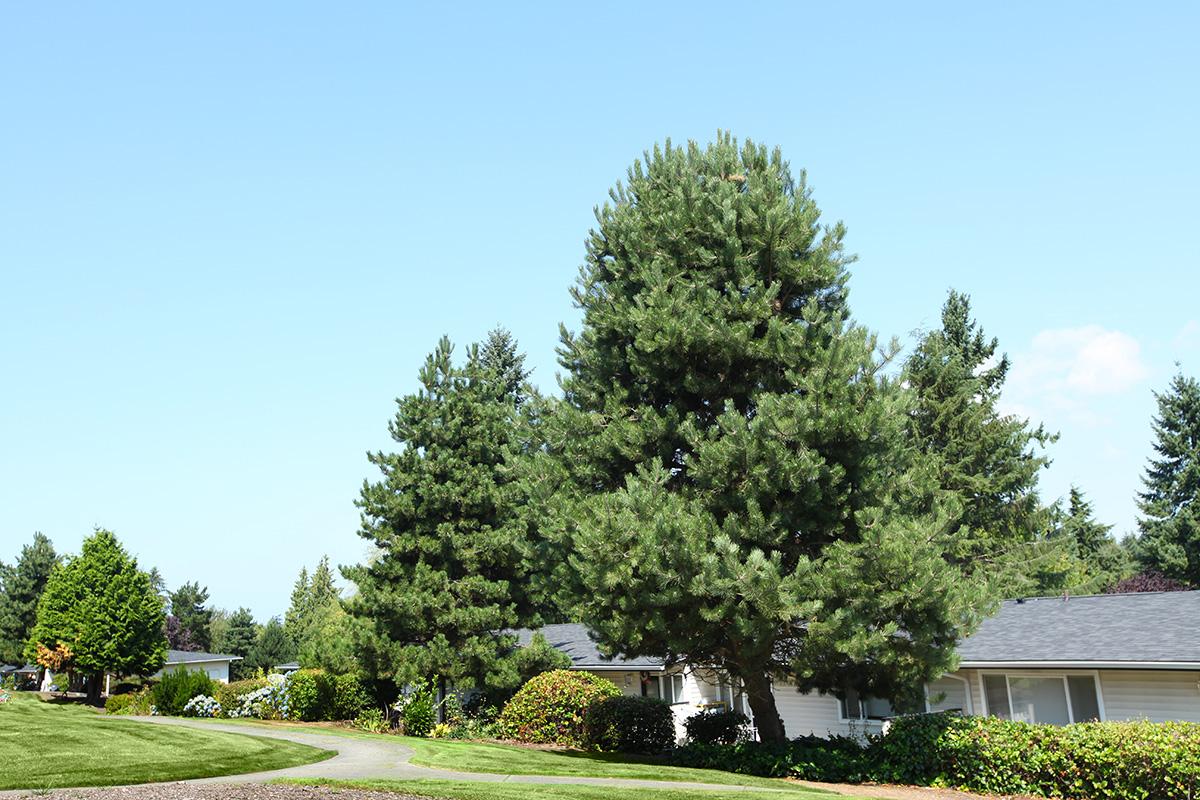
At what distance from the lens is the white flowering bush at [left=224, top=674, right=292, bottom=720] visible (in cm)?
3183

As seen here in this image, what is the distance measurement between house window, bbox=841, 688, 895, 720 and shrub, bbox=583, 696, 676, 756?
16.2 ft

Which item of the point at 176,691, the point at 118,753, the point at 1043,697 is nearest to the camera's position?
the point at 118,753

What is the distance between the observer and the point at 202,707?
110 ft

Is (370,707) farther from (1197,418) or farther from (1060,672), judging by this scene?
(1197,418)

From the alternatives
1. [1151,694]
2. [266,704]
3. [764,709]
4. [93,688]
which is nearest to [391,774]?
[764,709]

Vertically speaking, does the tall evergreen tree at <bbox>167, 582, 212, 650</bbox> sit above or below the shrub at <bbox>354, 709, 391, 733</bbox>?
above

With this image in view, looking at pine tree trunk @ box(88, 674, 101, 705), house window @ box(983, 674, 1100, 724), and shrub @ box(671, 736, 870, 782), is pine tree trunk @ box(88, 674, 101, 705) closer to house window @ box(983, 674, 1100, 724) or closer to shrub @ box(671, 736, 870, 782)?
shrub @ box(671, 736, 870, 782)

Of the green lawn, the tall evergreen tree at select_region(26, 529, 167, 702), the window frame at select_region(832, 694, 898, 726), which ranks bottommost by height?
the green lawn

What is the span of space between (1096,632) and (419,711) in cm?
1808

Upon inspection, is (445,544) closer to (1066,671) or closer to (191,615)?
(1066,671)

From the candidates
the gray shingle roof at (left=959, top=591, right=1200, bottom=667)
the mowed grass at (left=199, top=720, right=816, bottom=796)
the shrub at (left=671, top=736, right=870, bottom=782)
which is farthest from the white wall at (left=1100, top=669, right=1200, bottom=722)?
the mowed grass at (left=199, top=720, right=816, bottom=796)

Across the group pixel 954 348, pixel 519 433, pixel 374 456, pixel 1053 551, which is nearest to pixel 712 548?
pixel 519 433

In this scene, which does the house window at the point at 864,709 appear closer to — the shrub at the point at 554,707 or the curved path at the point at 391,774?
the shrub at the point at 554,707

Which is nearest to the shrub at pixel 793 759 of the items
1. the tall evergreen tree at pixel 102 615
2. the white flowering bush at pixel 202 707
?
the white flowering bush at pixel 202 707
